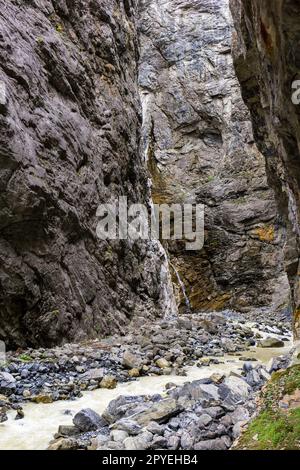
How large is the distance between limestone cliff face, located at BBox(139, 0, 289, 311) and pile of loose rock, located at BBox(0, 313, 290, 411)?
16.7m

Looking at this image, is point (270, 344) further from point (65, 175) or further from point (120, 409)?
point (120, 409)

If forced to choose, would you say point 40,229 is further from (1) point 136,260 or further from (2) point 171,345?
(1) point 136,260

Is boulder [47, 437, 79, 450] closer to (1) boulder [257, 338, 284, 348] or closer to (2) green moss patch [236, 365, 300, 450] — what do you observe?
(2) green moss patch [236, 365, 300, 450]

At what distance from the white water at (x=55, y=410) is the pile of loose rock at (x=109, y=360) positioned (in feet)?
0.80

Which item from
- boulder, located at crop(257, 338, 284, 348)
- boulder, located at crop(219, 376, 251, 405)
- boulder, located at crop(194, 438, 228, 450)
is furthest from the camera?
boulder, located at crop(257, 338, 284, 348)

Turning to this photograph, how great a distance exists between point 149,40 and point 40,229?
1418 inches

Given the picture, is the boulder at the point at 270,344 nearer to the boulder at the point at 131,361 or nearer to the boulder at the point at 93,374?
the boulder at the point at 131,361

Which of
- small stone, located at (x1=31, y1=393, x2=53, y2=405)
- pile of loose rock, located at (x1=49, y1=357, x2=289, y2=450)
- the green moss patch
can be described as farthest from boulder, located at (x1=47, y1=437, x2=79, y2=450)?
small stone, located at (x1=31, y1=393, x2=53, y2=405)

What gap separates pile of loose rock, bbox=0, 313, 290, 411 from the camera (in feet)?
25.1

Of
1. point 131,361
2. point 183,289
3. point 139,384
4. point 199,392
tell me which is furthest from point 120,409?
point 183,289

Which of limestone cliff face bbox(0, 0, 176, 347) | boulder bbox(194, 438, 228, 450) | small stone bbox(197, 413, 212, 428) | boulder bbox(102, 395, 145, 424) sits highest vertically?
limestone cliff face bbox(0, 0, 176, 347)

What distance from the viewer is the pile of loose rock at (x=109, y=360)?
25.1ft

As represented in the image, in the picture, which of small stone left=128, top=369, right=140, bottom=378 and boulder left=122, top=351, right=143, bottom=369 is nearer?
small stone left=128, top=369, right=140, bottom=378

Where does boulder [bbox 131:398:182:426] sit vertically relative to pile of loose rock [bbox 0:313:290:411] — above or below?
above
